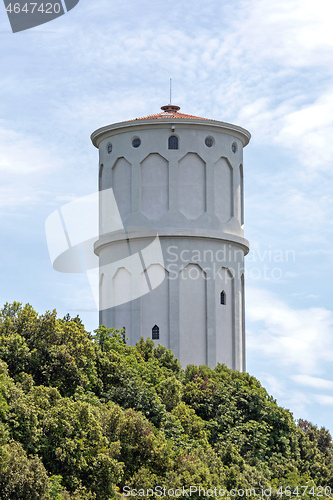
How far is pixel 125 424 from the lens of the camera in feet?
81.9

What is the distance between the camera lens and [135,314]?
3897 cm

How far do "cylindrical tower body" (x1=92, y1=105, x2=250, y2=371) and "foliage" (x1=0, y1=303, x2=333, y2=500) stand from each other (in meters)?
3.44

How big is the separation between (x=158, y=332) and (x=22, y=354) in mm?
12620

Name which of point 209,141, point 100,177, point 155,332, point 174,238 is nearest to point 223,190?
point 209,141

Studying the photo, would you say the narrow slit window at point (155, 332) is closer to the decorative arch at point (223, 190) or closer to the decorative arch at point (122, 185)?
the decorative arch at point (122, 185)

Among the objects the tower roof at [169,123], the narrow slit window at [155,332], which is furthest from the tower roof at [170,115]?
the narrow slit window at [155,332]

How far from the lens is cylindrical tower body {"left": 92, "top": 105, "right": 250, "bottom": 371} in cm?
3859

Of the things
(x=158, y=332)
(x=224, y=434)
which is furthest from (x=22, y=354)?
(x=158, y=332)

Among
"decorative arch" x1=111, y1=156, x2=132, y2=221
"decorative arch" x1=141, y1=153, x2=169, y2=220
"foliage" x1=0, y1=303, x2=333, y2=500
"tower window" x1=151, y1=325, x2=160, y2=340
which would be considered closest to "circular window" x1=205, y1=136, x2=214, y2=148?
"decorative arch" x1=141, y1=153, x2=169, y2=220

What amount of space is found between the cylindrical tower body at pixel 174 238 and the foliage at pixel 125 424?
3.44 meters

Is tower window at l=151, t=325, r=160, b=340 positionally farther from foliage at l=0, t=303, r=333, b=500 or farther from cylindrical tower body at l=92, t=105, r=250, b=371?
foliage at l=0, t=303, r=333, b=500

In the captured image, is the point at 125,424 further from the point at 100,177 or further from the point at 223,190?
the point at 100,177

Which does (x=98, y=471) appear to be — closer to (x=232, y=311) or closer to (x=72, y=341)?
(x=72, y=341)

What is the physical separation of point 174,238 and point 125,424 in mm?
14513
